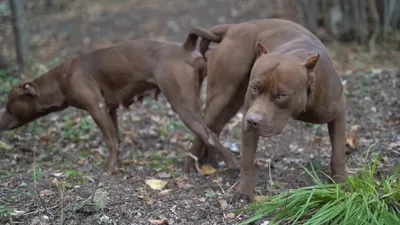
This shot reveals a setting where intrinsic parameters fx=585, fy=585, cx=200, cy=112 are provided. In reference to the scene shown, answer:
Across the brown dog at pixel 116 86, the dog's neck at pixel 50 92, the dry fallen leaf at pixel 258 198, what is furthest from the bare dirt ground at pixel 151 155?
the dog's neck at pixel 50 92

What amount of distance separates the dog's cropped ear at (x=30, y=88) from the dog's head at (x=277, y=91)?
11.0 ft

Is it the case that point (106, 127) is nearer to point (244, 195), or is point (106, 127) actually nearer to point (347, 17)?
point (244, 195)

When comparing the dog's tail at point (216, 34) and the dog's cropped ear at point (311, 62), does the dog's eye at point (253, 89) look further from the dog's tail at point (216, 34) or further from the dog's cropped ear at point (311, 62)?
the dog's tail at point (216, 34)

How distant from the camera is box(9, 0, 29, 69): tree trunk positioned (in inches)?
361

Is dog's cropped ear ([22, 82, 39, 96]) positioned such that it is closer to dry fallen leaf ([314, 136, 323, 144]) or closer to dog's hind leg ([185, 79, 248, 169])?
dog's hind leg ([185, 79, 248, 169])

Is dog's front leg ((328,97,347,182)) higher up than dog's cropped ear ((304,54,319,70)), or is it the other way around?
dog's cropped ear ((304,54,319,70))

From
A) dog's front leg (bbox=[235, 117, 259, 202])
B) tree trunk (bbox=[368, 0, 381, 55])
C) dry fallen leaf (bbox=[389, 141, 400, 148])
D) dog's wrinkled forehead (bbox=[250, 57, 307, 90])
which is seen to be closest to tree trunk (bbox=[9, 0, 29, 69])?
dog's front leg (bbox=[235, 117, 259, 202])

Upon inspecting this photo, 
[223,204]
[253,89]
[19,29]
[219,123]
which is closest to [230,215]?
[223,204]

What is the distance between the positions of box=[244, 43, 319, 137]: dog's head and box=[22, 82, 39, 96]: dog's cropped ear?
337 cm

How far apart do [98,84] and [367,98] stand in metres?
3.84

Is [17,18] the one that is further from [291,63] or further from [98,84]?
[291,63]

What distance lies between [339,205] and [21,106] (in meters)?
4.26

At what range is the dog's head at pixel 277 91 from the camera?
4402 mm

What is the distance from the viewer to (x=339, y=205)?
14.3 feet
